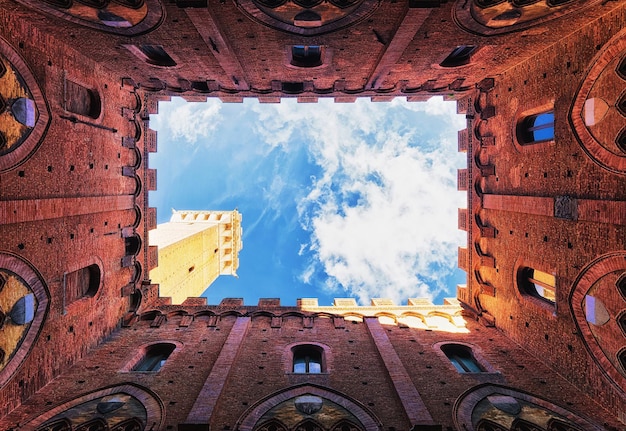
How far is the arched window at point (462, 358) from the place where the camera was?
34.1ft

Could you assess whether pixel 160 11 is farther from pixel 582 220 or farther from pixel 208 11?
pixel 582 220

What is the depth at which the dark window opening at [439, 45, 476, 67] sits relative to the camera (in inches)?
451

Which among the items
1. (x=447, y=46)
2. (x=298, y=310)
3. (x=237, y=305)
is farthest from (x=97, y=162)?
(x=447, y=46)

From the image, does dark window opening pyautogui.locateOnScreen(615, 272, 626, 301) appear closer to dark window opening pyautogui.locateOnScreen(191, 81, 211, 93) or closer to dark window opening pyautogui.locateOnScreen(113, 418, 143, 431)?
dark window opening pyautogui.locateOnScreen(113, 418, 143, 431)

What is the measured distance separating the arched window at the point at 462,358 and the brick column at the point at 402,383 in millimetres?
2064

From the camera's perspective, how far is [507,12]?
8523 millimetres

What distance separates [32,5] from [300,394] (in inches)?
454

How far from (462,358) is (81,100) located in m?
15.3

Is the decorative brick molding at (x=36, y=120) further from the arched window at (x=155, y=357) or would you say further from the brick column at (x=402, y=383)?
the brick column at (x=402, y=383)

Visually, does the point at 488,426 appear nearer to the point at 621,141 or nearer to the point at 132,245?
the point at 621,141

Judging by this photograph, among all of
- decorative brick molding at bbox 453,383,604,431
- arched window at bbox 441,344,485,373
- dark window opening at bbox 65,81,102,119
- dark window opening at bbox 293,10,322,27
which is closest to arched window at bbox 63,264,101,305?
dark window opening at bbox 65,81,102,119

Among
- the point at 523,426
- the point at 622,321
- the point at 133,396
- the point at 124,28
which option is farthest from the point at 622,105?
the point at 133,396

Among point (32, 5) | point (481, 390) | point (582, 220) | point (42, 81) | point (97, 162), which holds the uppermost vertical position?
point (32, 5)

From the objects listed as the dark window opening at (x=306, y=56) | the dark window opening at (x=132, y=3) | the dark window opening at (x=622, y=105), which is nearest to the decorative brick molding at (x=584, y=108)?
the dark window opening at (x=622, y=105)
